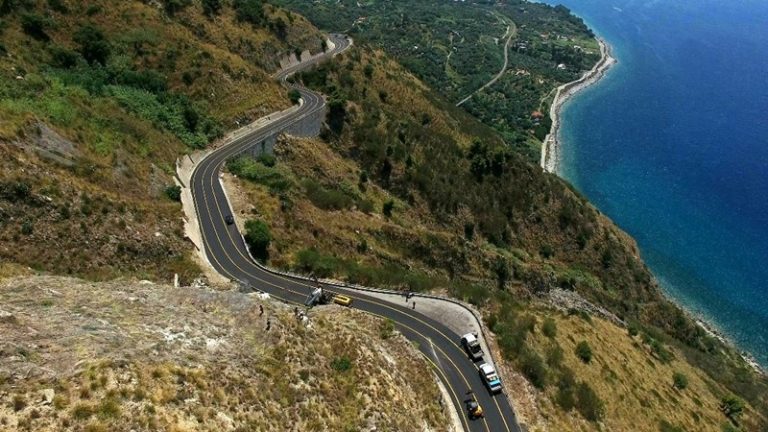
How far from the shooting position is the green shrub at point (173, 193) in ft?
172

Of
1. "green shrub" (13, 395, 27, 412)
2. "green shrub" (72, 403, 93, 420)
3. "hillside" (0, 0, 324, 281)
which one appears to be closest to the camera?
"green shrub" (13, 395, 27, 412)

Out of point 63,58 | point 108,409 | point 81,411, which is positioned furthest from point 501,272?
point 63,58

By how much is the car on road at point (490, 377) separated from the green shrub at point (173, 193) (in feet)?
118

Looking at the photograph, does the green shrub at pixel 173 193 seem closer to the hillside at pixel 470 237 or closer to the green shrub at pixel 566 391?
the hillside at pixel 470 237

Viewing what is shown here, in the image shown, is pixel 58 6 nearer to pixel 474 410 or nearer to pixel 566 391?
pixel 474 410

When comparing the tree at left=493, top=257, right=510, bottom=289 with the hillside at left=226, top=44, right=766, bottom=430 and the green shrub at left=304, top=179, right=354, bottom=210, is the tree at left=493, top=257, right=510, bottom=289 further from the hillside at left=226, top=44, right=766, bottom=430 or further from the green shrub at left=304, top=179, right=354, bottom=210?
the green shrub at left=304, top=179, right=354, bottom=210

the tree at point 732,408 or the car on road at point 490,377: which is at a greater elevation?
the car on road at point 490,377

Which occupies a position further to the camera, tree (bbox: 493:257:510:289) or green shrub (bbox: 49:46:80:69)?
tree (bbox: 493:257:510:289)

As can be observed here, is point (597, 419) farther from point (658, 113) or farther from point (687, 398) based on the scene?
point (658, 113)

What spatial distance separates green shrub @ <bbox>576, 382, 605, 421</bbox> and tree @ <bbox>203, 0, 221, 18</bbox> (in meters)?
90.3

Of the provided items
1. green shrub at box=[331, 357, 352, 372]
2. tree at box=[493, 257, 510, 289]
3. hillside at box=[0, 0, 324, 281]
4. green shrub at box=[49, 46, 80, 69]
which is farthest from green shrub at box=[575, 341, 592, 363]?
green shrub at box=[49, 46, 80, 69]

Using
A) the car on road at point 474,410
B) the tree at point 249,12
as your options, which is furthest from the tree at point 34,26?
the car on road at point 474,410

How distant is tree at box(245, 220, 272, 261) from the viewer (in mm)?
51062

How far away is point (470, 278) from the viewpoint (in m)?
68.8
